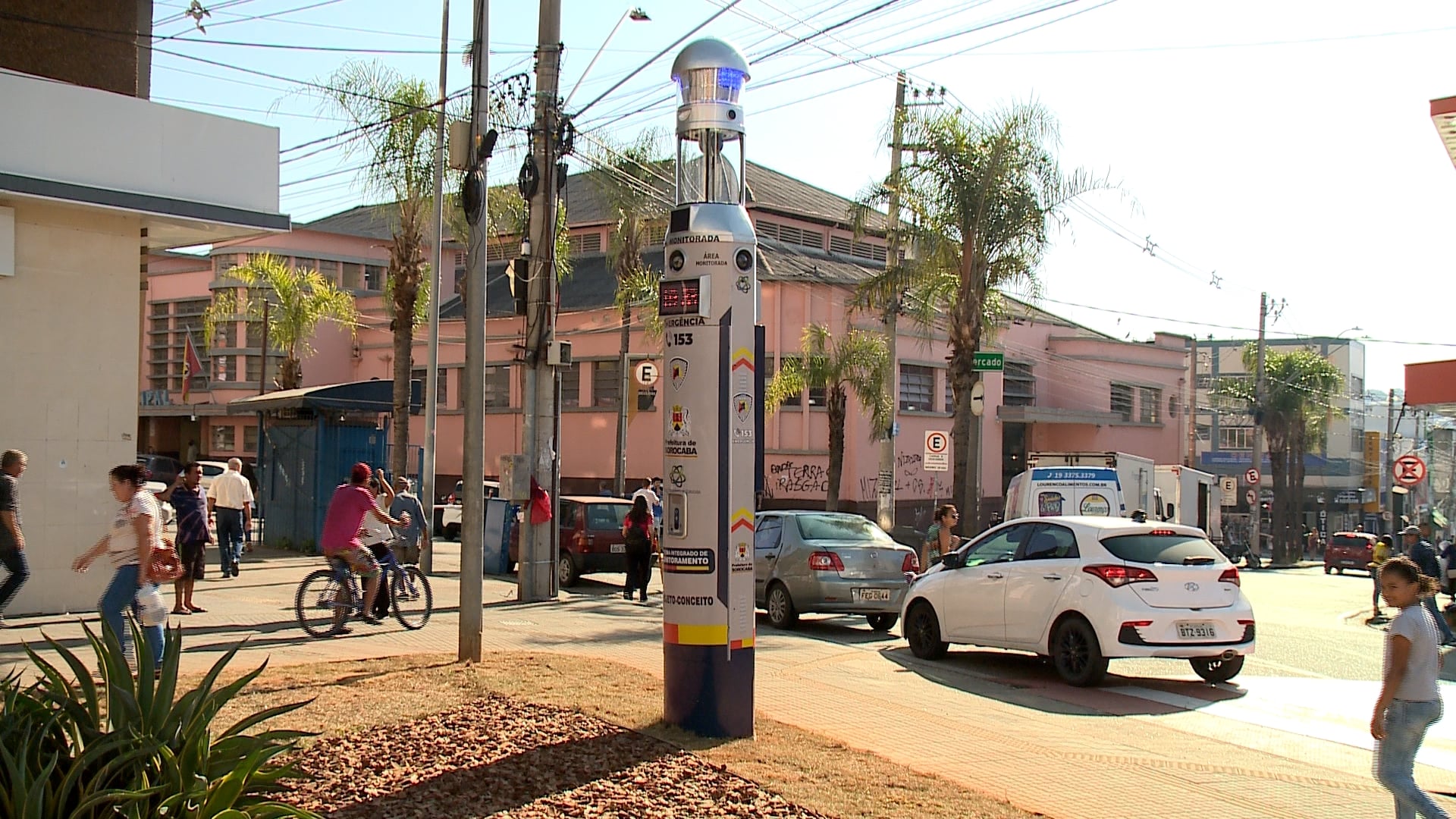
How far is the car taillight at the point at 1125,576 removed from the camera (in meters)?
11.6

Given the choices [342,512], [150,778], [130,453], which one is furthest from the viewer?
[130,453]

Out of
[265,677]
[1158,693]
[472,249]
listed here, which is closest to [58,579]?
[265,677]

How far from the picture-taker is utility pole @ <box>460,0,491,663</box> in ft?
35.0

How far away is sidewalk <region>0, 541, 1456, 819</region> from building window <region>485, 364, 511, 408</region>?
2649cm

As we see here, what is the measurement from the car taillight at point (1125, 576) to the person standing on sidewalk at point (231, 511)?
40.2ft

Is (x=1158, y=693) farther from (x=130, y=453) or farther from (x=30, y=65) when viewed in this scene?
(x=30, y=65)

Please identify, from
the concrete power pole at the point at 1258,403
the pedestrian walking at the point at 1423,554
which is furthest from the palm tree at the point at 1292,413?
the pedestrian walking at the point at 1423,554

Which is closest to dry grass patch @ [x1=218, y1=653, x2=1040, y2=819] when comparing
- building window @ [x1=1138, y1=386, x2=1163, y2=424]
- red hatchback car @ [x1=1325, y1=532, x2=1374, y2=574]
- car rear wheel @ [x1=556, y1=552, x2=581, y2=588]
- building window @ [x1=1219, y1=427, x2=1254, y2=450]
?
car rear wheel @ [x1=556, y1=552, x2=581, y2=588]

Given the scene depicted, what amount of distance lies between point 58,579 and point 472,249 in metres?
6.34

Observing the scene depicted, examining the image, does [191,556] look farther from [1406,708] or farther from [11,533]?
[1406,708]

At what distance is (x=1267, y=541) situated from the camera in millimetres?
62219

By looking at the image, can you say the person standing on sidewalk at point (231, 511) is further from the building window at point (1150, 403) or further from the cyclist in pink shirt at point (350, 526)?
the building window at point (1150, 403)

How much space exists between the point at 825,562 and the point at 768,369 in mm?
22333

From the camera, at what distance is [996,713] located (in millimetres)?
10258
